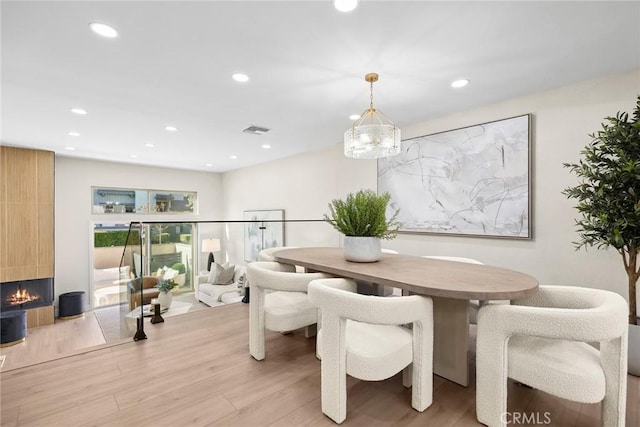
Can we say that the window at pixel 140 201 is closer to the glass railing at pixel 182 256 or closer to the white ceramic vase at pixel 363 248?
the glass railing at pixel 182 256

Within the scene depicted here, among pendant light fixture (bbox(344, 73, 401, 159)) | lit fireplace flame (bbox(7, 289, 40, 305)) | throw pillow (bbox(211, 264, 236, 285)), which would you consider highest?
pendant light fixture (bbox(344, 73, 401, 159))

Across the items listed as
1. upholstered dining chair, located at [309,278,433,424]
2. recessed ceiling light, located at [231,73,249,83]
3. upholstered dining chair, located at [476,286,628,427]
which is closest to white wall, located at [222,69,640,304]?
upholstered dining chair, located at [476,286,628,427]

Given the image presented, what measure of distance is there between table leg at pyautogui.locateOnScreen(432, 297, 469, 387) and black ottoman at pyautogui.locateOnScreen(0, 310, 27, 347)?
21.5 ft

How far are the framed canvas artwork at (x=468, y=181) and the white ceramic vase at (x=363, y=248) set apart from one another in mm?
1613

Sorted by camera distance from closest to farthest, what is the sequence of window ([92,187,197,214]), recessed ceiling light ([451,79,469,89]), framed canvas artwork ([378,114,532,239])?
1. recessed ceiling light ([451,79,469,89])
2. framed canvas artwork ([378,114,532,239])
3. window ([92,187,197,214])

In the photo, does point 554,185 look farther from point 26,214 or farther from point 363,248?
point 26,214

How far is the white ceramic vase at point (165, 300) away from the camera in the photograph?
3.21 m

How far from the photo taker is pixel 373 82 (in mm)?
2715

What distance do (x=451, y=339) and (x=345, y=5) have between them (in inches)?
88.3

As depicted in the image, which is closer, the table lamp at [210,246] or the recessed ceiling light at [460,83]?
the recessed ceiling light at [460,83]

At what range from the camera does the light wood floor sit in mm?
1645

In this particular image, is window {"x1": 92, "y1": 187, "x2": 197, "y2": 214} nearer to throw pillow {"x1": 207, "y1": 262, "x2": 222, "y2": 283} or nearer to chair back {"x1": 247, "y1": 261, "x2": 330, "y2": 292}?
throw pillow {"x1": 207, "y1": 262, "x2": 222, "y2": 283}

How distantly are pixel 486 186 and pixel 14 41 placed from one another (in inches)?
167

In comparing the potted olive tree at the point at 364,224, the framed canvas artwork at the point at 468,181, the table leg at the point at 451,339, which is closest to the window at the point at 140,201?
the framed canvas artwork at the point at 468,181
